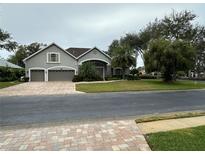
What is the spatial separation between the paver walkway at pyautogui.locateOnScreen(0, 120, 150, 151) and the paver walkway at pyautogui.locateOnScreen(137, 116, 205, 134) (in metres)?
A: 0.31

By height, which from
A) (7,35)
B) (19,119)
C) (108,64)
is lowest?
(19,119)

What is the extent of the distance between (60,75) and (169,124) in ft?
102

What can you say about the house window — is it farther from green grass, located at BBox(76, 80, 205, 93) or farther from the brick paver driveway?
the brick paver driveway

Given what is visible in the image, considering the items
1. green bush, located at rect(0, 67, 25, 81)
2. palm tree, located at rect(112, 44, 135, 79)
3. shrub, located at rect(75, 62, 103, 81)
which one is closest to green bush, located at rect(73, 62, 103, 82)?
shrub, located at rect(75, 62, 103, 81)

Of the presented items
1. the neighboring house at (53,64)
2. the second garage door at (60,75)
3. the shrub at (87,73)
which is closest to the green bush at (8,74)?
the neighboring house at (53,64)

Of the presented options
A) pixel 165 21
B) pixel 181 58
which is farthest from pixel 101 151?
pixel 165 21

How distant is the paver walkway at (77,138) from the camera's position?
528 cm

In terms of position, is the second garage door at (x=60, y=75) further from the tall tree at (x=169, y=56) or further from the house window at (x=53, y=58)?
the tall tree at (x=169, y=56)

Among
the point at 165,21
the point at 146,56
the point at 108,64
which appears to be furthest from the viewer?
the point at 165,21

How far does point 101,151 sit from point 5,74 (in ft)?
118

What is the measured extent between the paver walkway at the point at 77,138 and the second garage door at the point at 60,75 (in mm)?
30318

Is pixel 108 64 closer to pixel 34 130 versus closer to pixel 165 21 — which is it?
pixel 165 21

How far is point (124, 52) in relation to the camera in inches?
1486

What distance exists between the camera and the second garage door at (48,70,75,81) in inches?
1448
